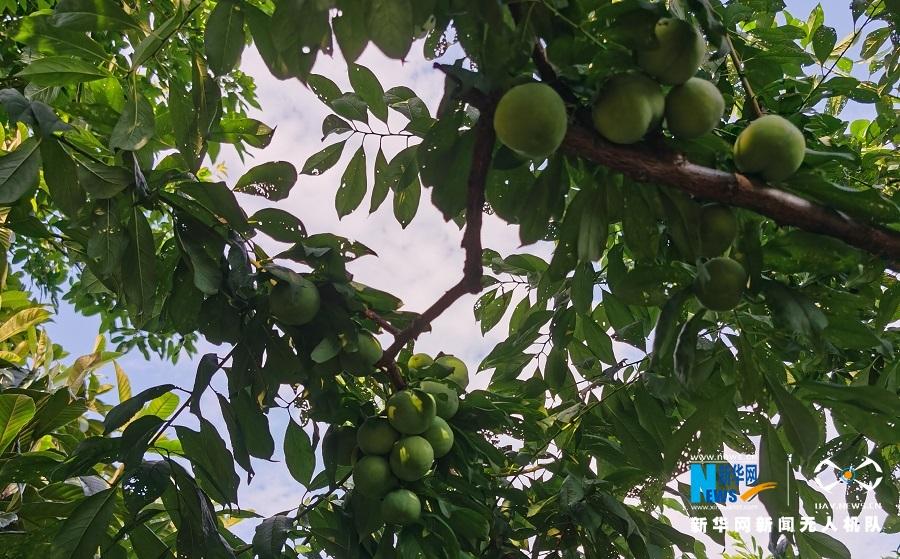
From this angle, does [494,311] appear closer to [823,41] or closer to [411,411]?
[411,411]

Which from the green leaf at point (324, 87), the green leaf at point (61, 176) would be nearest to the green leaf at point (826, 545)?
the green leaf at point (324, 87)

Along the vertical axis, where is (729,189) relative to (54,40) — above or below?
below

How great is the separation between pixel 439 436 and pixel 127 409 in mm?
811

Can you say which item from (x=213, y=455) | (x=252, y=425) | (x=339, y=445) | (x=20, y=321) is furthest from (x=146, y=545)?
(x=20, y=321)

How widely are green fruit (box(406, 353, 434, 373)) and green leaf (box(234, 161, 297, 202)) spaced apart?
633 millimetres

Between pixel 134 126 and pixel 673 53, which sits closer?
pixel 673 53

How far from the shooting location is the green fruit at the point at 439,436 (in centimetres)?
198

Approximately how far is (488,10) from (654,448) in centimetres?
145

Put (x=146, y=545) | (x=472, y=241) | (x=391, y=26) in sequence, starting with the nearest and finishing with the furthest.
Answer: (x=391, y=26) → (x=472, y=241) → (x=146, y=545)

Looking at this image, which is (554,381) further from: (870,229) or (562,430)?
(870,229)

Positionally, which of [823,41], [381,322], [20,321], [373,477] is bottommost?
[373,477]

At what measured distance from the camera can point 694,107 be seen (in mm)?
1313

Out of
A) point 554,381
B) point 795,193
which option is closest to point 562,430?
point 554,381

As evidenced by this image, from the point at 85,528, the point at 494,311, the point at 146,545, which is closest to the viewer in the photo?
the point at 85,528
